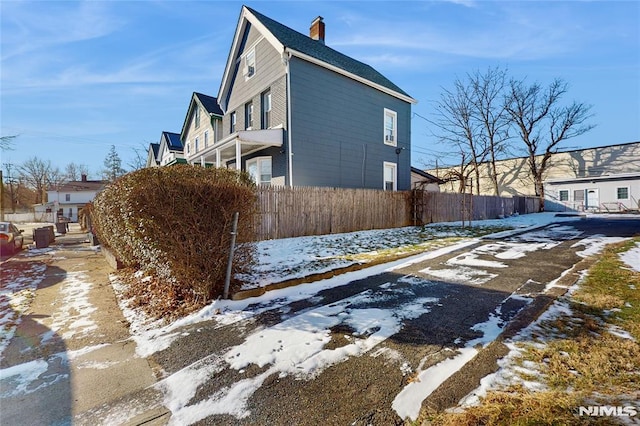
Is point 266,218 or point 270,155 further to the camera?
point 270,155

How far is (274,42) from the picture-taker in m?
13.0

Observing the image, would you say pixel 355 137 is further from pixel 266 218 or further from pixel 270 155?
pixel 266 218

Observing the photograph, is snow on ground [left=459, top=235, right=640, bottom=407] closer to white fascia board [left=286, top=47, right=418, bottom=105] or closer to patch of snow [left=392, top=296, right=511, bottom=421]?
patch of snow [left=392, top=296, right=511, bottom=421]

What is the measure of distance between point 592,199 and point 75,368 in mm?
38877

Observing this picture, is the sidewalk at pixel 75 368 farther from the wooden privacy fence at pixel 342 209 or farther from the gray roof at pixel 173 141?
the gray roof at pixel 173 141

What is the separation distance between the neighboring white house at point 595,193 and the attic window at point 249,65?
3210cm

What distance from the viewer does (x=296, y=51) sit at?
12.5m

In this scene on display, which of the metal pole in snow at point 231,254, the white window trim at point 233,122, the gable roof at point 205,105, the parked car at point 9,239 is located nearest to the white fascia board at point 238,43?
the white window trim at point 233,122

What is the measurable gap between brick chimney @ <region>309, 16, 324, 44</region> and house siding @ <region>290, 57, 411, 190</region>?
4.40 metres

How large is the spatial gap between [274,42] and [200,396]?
13970 millimetres

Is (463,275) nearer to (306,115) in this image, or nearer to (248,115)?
(306,115)

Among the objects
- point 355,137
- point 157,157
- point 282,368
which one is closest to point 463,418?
point 282,368

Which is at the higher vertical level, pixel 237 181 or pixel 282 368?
pixel 237 181

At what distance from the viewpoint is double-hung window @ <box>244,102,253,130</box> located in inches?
620
